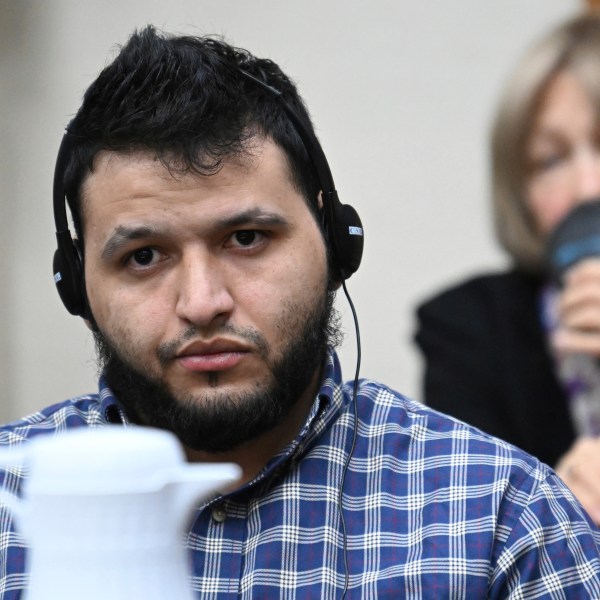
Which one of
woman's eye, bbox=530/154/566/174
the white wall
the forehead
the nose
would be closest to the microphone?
woman's eye, bbox=530/154/566/174

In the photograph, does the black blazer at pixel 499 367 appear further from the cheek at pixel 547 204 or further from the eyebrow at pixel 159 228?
the eyebrow at pixel 159 228

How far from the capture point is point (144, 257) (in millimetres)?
959

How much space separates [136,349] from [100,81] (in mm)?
255

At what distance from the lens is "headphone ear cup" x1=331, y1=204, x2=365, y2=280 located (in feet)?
3.44

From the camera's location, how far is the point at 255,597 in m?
0.92

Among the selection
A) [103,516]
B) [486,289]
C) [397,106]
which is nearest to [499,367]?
[486,289]

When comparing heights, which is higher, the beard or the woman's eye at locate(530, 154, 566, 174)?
the woman's eye at locate(530, 154, 566, 174)

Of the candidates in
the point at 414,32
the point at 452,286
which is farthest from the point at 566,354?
the point at 414,32

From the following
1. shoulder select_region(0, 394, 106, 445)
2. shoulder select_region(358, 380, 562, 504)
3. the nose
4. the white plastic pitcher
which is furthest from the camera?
shoulder select_region(0, 394, 106, 445)

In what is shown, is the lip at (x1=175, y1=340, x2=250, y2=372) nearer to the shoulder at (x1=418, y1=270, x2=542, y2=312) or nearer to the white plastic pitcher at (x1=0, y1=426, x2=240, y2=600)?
the white plastic pitcher at (x1=0, y1=426, x2=240, y2=600)

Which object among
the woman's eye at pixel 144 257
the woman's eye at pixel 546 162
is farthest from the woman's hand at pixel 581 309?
the woman's eye at pixel 144 257

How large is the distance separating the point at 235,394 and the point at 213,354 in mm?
44

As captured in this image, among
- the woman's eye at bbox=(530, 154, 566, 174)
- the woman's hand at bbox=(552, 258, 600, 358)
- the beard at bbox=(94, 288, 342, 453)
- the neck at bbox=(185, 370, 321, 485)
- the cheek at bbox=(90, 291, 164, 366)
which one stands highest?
the woman's eye at bbox=(530, 154, 566, 174)

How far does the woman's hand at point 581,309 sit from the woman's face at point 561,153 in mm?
153
